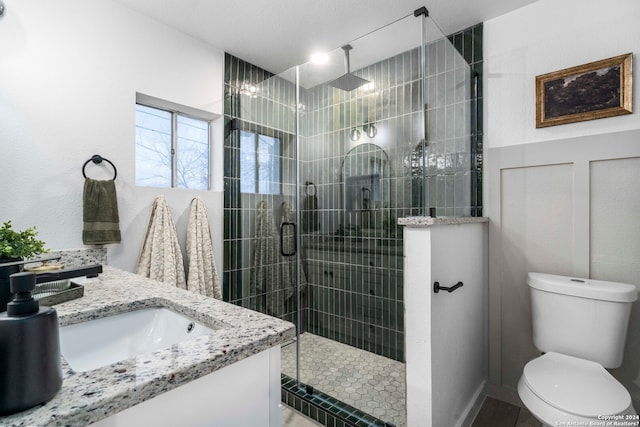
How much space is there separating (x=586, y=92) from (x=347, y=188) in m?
1.46

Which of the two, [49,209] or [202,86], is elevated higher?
[202,86]

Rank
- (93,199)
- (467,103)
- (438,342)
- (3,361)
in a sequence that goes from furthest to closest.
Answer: (467,103) → (93,199) → (438,342) → (3,361)

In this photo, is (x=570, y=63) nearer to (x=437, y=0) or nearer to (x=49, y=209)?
(x=437, y=0)

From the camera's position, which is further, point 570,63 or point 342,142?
point 342,142

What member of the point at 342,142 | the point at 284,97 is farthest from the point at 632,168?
the point at 284,97

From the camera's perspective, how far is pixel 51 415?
0.42 meters

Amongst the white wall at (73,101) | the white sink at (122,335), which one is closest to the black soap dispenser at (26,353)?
the white sink at (122,335)

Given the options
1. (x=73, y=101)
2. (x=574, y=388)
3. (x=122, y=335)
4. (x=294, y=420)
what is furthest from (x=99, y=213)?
(x=574, y=388)

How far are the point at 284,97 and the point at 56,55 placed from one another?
1.36 m

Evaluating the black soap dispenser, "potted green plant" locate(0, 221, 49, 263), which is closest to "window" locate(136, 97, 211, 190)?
"potted green plant" locate(0, 221, 49, 263)

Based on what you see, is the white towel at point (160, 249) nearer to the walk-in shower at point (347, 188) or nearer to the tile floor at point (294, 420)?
the walk-in shower at point (347, 188)

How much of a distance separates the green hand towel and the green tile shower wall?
32.7 inches

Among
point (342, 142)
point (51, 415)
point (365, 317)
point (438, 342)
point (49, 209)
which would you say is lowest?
point (365, 317)

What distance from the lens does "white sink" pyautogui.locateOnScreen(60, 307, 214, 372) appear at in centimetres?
85
